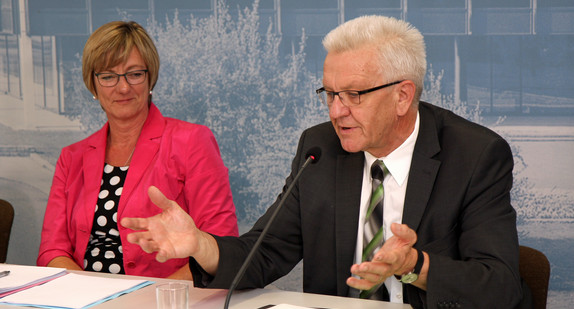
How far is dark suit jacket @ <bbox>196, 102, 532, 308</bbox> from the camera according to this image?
5.76 feet

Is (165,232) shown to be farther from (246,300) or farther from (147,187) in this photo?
(147,187)

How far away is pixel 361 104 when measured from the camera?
2.01 meters

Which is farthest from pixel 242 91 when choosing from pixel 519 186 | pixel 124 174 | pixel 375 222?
pixel 375 222

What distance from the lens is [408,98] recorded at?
2.08 m

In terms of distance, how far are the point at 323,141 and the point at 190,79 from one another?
4.56 ft

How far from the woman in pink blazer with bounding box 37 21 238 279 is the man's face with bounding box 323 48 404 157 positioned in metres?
0.95

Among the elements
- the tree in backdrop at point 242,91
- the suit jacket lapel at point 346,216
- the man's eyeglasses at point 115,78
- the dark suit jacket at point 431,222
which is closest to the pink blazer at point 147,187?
the man's eyeglasses at point 115,78

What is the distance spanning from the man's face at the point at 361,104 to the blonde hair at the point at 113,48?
3.90 feet

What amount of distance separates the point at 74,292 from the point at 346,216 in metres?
0.83

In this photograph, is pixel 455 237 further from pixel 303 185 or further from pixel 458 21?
pixel 458 21

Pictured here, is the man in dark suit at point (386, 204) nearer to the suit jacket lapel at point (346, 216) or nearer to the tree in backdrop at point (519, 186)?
the suit jacket lapel at point (346, 216)

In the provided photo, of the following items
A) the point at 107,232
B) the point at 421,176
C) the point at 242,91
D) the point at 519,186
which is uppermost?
the point at 242,91

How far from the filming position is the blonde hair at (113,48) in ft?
9.49

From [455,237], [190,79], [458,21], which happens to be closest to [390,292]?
[455,237]
